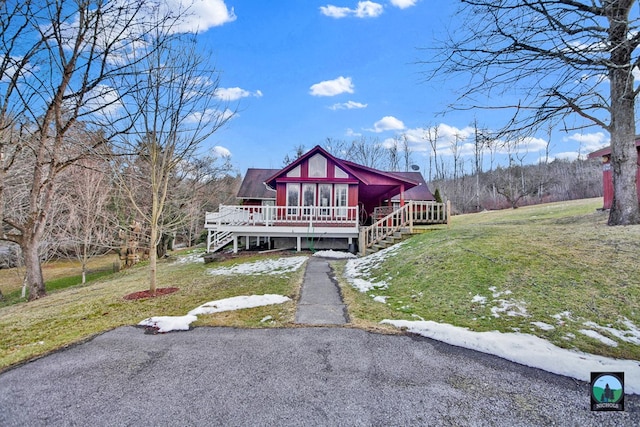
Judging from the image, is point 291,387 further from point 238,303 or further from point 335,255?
point 335,255

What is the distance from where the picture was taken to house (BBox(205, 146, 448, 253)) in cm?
1223

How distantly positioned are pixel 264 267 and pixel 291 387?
7.01 meters

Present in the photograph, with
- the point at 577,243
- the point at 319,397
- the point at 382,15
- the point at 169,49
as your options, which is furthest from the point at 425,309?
the point at 382,15

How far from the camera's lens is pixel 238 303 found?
5664 millimetres

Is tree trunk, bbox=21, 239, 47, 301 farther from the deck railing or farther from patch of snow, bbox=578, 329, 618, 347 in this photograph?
patch of snow, bbox=578, 329, 618, 347

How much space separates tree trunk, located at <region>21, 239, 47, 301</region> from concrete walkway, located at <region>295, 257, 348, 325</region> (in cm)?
777

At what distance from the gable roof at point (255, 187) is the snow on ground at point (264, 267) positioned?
10.7 meters

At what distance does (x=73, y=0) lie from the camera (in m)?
7.26

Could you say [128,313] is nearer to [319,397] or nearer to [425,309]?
[319,397]

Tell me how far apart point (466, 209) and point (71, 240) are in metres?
43.4

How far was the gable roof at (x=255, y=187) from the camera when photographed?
2156cm

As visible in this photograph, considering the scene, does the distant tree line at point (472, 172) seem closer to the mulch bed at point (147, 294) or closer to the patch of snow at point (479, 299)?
the patch of snow at point (479, 299)

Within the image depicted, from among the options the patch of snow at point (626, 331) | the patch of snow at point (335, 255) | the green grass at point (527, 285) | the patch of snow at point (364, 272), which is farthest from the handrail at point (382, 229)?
the patch of snow at point (626, 331)

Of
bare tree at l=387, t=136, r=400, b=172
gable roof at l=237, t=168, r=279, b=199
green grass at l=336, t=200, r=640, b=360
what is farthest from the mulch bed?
bare tree at l=387, t=136, r=400, b=172
